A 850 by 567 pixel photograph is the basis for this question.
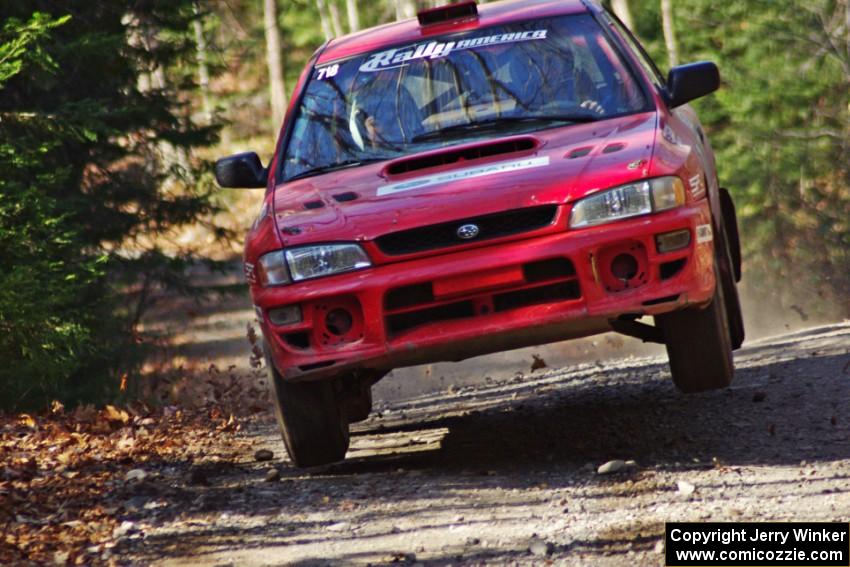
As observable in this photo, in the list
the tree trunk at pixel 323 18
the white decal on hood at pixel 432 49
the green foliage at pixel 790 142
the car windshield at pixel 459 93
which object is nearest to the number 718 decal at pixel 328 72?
the car windshield at pixel 459 93

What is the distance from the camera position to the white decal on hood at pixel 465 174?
618 centimetres

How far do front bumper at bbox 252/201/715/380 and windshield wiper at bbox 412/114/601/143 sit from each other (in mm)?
885

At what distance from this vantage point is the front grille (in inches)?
236

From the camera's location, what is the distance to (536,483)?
241 inches

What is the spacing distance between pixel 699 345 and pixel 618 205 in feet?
2.91

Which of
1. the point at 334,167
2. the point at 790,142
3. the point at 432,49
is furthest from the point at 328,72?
the point at 790,142

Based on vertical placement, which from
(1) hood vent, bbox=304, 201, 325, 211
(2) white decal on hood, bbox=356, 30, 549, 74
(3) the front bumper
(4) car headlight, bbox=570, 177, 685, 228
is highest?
(2) white decal on hood, bbox=356, 30, 549, 74

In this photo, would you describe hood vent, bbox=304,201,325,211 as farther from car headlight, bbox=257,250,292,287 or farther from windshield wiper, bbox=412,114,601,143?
windshield wiper, bbox=412,114,601,143

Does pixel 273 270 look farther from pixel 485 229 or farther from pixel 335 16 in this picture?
pixel 335 16

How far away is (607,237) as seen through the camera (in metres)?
5.90

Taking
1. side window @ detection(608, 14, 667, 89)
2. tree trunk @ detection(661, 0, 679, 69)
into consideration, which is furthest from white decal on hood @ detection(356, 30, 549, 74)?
tree trunk @ detection(661, 0, 679, 69)

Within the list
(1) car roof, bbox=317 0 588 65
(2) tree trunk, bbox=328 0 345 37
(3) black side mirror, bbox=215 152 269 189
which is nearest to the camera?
(3) black side mirror, bbox=215 152 269 189

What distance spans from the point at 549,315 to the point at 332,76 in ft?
7.68

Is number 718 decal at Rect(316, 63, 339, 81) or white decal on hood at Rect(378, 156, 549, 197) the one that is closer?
white decal on hood at Rect(378, 156, 549, 197)
